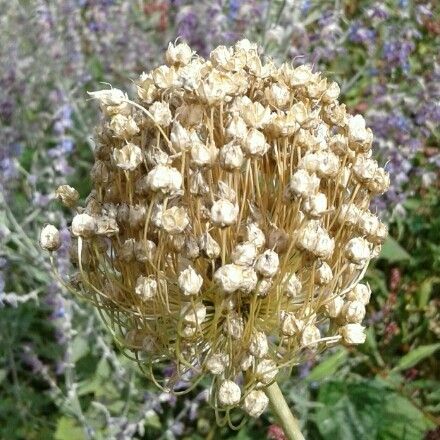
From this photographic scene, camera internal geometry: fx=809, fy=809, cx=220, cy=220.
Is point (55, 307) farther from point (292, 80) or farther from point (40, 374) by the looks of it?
point (292, 80)

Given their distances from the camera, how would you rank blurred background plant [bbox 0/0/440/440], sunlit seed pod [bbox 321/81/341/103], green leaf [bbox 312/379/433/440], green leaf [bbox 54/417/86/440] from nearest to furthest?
sunlit seed pod [bbox 321/81/341/103] → green leaf [bbox 312/379/433/440] → blurred background plant [bbox 0/0/440/440] → green leaf [bbox 54/417/86/440]

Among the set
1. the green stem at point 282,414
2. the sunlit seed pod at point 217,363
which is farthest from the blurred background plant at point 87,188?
the sunlit seed pod at point 217,363

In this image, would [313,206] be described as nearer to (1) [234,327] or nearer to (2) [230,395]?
(1) [234,327]

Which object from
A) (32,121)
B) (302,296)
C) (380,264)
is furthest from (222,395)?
(32,121)

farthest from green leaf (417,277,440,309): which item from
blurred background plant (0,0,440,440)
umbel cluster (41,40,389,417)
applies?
umbel cluster (41,40,389,417)

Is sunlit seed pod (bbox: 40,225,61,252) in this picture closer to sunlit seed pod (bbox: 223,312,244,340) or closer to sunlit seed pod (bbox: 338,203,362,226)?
sunlit seed pod (bbox: 223,312,244,340)

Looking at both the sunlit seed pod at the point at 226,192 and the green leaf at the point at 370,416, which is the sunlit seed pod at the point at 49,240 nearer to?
the sunlit seed pod at the point at 226,192

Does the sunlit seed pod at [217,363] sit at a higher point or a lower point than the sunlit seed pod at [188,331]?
lower
